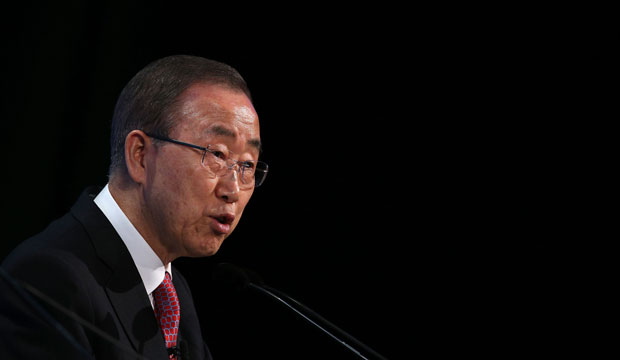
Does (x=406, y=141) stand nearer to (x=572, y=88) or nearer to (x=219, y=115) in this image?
(x=572, y=88)

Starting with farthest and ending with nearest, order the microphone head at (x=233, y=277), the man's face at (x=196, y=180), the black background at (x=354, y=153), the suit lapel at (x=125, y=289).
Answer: the black background at (x=354, y=153) → the microphone head at (x=233, y=277) → the man's face at (x=196, y=180) → the suit lapel at (x=125, y=289)

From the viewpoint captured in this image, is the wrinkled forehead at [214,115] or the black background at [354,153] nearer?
the wrinkled forehead at [214,115]

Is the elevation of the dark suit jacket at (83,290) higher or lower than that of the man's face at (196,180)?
lower

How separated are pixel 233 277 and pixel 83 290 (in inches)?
21.2

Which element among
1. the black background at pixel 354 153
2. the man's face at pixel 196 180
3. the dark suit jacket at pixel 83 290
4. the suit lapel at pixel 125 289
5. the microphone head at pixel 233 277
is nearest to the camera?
the dark suit jacket at pixel 83 290

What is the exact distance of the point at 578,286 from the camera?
2.74m

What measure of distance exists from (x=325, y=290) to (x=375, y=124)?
2.79ft

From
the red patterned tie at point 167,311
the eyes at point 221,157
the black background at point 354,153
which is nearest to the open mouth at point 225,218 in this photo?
the eyes at point 221,157

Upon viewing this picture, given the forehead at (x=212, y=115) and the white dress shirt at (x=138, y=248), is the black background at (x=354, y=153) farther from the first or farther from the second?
the forehead at (x=212, y=115)

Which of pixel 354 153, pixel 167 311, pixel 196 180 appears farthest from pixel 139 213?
pixel 354 153

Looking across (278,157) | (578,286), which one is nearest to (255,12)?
(278,157)

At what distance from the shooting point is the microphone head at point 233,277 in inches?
78.5

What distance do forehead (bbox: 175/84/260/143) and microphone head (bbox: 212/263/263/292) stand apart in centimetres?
42

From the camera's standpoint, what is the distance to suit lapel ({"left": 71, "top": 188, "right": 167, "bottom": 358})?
5.56 ft
